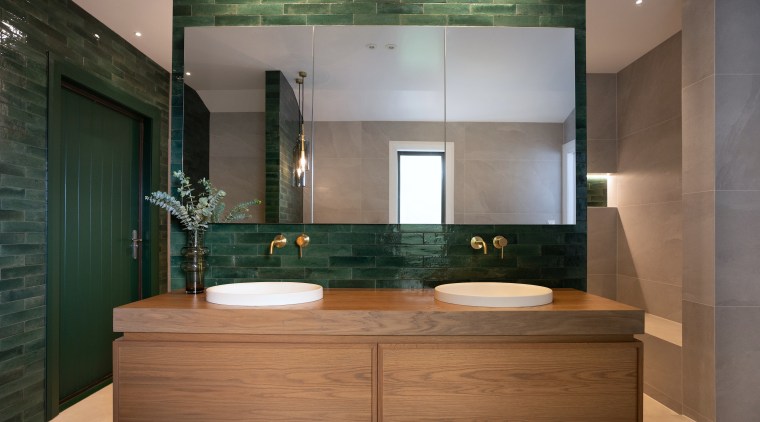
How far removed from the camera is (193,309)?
1.70 metres

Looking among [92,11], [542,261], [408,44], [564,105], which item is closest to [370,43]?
[408,44]

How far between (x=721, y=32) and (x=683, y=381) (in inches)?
75.4

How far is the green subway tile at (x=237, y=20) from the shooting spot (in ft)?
7.49

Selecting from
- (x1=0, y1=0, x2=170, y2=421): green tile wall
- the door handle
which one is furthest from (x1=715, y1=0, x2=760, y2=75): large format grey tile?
the door handle

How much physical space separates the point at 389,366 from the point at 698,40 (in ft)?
7.91

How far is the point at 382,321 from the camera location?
5.52ft

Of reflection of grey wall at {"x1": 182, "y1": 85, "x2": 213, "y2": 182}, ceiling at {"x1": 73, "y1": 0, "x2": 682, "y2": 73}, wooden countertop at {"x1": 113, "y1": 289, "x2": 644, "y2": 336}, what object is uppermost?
ceiling at {"x1": 73, "y1": 0, "x2": 682, "y2": 73}

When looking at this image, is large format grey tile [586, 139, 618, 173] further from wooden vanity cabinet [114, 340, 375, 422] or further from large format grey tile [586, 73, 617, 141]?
wooden vanity cabinet [114, 340, 375, 422]

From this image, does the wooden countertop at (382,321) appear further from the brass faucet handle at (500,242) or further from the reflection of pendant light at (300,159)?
the reflection of pendant light at (300,159)

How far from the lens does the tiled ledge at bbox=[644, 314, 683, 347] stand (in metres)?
2.85

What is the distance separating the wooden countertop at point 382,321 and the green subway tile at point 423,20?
4.71 ft

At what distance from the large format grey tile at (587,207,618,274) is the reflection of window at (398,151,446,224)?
7.46 ft

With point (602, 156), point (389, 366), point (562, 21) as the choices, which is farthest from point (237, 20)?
point (602, 156)

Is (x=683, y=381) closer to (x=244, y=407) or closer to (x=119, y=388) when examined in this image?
(x=244, y=407)
